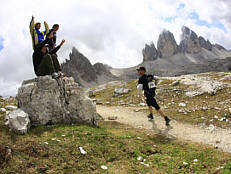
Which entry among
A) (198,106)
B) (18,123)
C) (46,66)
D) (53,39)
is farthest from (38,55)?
(198,106)

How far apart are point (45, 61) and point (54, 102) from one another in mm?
3125

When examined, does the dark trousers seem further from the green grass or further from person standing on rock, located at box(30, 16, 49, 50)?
the green grass

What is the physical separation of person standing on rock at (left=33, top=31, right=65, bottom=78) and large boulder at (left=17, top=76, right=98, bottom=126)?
2.40 ft

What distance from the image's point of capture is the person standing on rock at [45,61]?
12.6m

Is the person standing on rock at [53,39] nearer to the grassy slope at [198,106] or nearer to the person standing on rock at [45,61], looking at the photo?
the person standing on rock at [45,61]

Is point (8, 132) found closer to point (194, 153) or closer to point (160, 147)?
point (160, 147)

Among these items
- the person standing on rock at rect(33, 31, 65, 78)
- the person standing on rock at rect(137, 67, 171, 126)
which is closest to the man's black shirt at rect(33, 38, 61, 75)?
the person standing on rock at rect(33, 31, 65, 78)

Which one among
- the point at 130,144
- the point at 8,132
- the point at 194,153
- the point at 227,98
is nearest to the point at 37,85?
the point at 8,132

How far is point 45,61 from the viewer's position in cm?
1259

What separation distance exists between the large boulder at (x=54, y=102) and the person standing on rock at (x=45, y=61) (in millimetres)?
733

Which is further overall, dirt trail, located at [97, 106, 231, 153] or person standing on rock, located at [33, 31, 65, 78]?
person standing on rock, located at [33, 31, 65, 78]

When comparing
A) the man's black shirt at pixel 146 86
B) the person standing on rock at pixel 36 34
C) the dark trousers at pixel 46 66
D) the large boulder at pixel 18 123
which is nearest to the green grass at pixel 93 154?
the large boulder at pixel 18 123

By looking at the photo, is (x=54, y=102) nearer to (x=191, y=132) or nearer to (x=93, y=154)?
(x=93, y=154)

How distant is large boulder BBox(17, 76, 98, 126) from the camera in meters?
11.2
